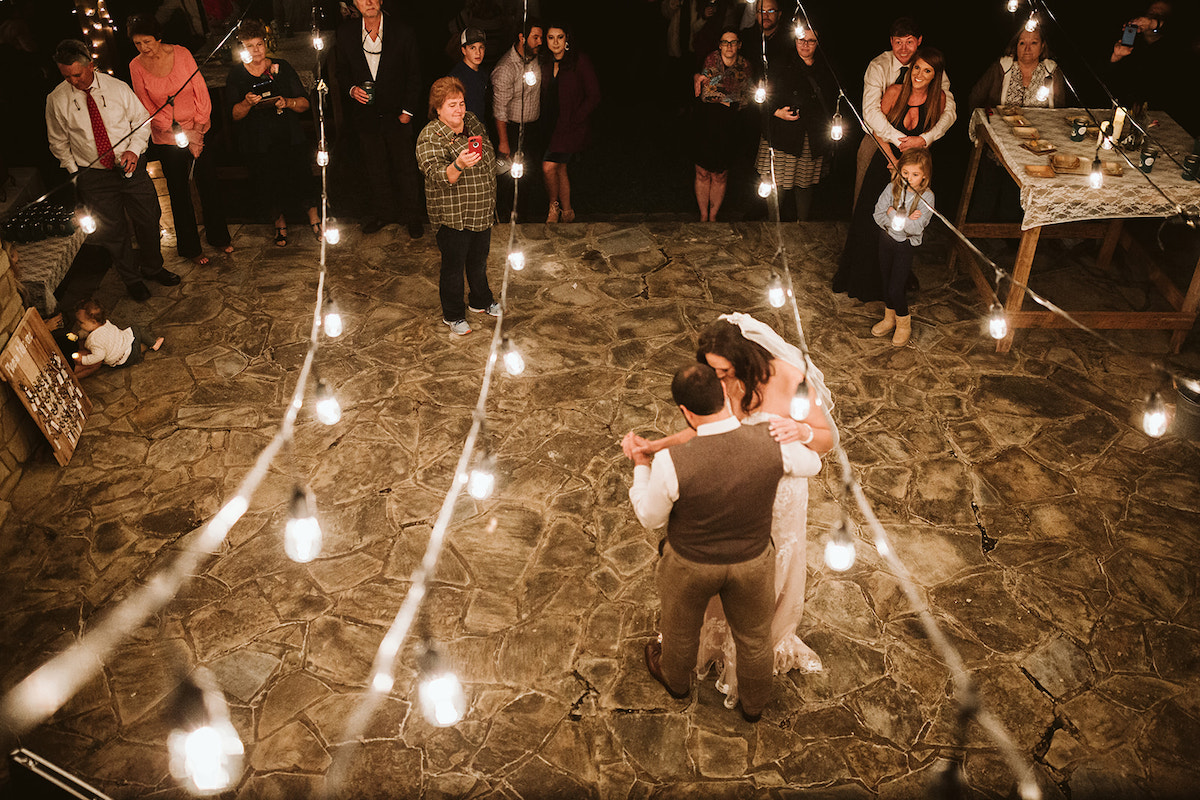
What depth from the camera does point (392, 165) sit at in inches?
336

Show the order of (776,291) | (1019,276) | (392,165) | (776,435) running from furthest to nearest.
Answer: (392,165), (776,291), (1019,276), (776,435)

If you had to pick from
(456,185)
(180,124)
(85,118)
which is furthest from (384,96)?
(85,118)

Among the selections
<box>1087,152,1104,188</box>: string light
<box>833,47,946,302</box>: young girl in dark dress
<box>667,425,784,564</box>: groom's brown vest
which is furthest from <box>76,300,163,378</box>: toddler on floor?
<box>1087,152,1104,188</box>: string light

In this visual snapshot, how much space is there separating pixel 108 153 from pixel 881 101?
5.93 m

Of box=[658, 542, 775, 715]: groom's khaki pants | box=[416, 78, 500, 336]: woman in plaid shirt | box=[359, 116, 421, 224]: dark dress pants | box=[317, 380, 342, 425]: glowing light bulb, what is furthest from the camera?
box=[359, 116, 421, 224]: dark dress pants

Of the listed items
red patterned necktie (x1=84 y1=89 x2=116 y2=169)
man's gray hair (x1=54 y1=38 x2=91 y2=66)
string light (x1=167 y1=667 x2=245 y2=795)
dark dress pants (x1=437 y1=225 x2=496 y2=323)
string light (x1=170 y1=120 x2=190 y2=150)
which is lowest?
string light (x1=167 y1=667 x2=245 y2=795)

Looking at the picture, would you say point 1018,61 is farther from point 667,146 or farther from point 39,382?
point 39,382

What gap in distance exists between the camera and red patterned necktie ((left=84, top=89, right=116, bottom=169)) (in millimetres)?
6703

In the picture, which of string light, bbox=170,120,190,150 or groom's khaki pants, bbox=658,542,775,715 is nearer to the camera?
groom's khaki pants, bbox=658,542,775,715

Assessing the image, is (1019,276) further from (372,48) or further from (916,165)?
(372,48)

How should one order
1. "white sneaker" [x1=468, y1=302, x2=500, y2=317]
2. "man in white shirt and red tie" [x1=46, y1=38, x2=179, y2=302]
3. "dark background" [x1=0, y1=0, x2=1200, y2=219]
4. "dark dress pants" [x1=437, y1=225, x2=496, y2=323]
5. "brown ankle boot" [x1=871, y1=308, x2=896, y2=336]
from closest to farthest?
"man in white shirt and red tie" [x1=46, y1=38, x2=179, y2=302] → "dark dress pants" [x1=437, y1=225, x2=496, y2=323] → "brown ankle boot" [x1=871, y1=308, x2=896, y2=336] → "white sneaker" [x1=468, y1=302, x2=500, y2=317] → "dark background" [x1=0, y1=0, x2=1200, y2=219]

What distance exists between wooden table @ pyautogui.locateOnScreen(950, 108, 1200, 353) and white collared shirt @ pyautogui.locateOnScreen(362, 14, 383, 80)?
5064mm

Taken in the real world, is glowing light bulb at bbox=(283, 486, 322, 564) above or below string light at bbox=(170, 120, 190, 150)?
below

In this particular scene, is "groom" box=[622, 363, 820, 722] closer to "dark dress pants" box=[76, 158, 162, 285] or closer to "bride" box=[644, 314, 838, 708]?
"bride" box=[644, 314, 838, 708]
